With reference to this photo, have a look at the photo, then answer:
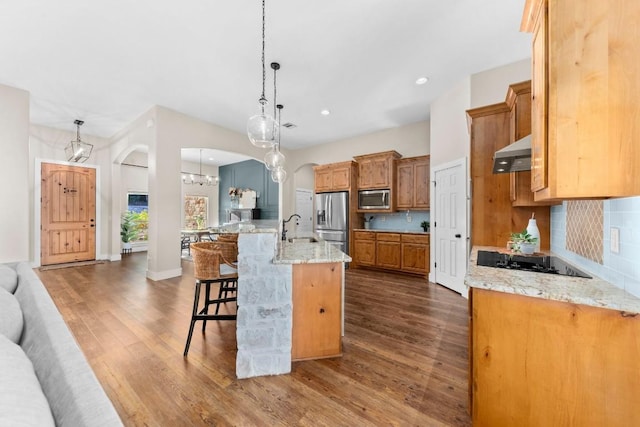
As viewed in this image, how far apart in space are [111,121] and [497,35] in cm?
657

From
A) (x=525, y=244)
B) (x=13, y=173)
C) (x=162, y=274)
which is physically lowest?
(x=162, y=274)

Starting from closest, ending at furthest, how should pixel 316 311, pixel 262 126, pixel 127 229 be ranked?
1. pixel 316 311
2. pixel 262 126
3. pixel 127 229

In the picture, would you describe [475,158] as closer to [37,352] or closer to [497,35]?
[497,35]

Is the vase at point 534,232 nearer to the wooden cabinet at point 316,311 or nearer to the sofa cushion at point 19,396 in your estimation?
the wooden cabinet at point 316,311

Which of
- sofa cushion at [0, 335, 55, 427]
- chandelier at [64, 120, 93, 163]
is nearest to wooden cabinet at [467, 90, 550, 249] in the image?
sofa cushion at [0, 335, 55, 427]

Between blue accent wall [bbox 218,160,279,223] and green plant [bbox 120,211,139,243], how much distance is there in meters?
2.82

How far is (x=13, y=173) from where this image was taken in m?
3.51

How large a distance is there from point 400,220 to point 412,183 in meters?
0.87

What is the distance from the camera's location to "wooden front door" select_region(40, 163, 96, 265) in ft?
17.4

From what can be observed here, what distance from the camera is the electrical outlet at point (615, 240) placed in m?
1.23

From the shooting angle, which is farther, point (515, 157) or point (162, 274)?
point (162, 274)

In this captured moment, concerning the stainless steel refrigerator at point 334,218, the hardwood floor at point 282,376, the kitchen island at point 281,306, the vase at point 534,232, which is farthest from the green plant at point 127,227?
the vase at point 534,232

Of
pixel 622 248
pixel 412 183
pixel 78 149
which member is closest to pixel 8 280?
pixel 622 248

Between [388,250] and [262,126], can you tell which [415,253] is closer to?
[388,250]
